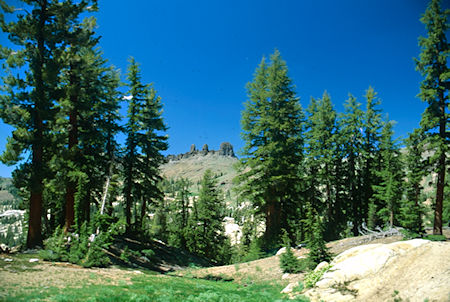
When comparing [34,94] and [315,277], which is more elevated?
[34,94]

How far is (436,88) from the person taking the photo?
16.5 metres

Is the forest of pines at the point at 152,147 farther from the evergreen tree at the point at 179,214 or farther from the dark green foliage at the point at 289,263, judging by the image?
the evergreen tree at the point at 179,214

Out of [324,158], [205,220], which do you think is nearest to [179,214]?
[205,220]

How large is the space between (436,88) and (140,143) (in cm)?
2358

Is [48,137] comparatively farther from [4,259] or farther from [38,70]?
[4,259]

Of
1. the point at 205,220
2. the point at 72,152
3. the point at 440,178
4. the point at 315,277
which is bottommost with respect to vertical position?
the point at 315,277

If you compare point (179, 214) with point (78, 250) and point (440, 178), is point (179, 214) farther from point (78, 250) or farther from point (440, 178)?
point (440, 178)

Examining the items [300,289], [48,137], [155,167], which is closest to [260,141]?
[155,167]

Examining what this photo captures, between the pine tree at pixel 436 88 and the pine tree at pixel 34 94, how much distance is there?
928 inches

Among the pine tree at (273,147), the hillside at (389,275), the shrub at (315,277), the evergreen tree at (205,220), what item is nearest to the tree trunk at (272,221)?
the pine tree at (273,147)

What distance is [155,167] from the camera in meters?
24.7

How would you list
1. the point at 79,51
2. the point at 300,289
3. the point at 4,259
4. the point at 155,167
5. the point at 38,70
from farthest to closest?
1. the point at 155,167
2. the point at 79,51
3. the point at 38,70
4. the point at 4,259
5. the point at 300,289

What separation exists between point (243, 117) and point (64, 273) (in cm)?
1673

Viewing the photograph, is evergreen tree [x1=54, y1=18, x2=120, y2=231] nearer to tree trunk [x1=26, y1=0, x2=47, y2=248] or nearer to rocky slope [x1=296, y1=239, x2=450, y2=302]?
tree trunk [x1=26, y1=0, x2=47, y2=248]
